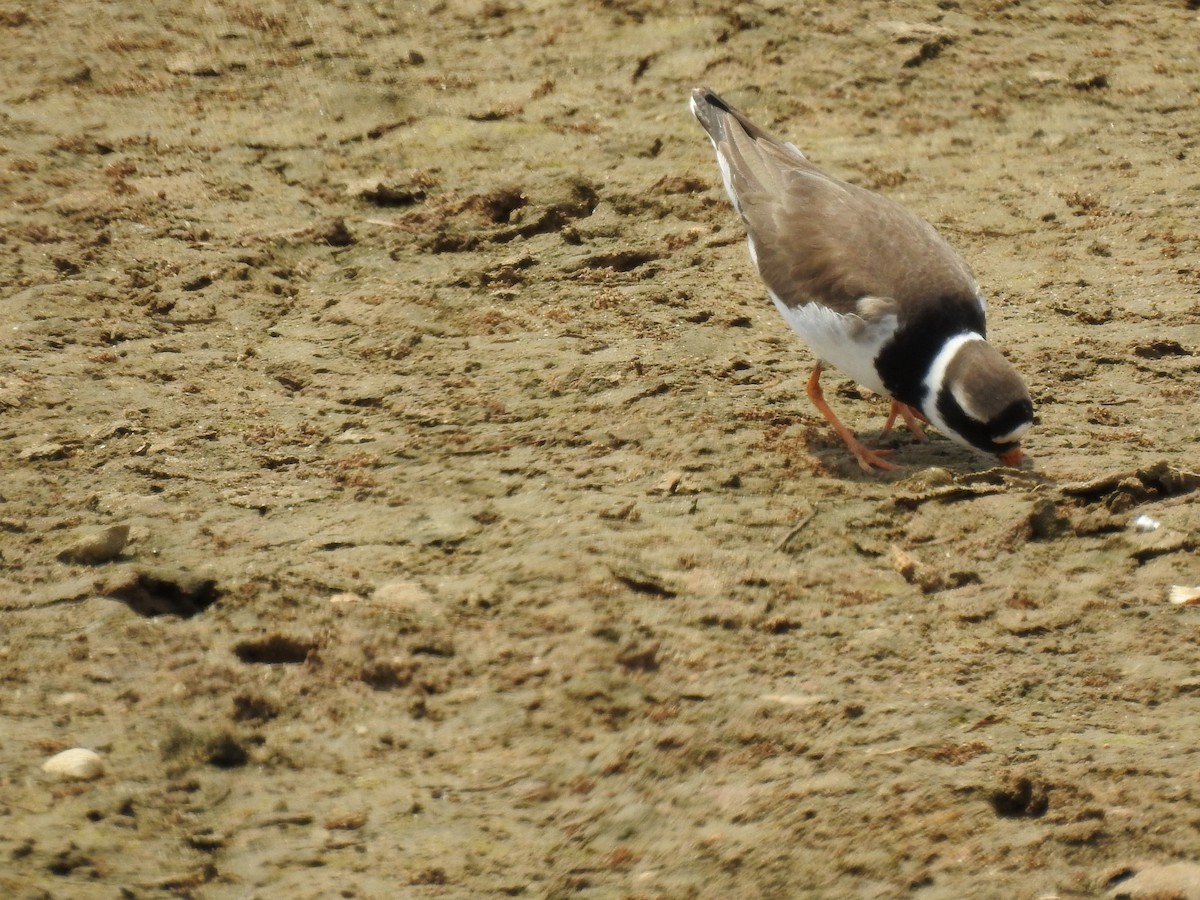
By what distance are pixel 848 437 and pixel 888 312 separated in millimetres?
584

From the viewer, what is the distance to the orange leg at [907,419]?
21.9 ft

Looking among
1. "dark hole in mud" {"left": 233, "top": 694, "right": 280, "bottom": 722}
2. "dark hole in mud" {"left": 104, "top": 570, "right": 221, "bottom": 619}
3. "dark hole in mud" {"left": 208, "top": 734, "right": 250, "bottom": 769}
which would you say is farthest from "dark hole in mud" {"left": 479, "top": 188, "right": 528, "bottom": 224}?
"dark hole in mud" {"left": 208, "top": 734, "right": 250, "bottom": 769}

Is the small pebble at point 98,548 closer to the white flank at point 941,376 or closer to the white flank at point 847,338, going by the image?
the white flank at point 847,338

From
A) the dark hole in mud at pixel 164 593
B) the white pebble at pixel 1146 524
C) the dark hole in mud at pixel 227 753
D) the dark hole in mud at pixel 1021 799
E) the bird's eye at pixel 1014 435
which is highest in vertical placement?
the dark hole in mud at pixel 164 593

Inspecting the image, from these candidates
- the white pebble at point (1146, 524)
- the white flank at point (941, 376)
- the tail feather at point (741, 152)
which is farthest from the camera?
the tail feather at point (741, 152)

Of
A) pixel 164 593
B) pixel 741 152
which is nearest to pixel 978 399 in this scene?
pixel 741 152

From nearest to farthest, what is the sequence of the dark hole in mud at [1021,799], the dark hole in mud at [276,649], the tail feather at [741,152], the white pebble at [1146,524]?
the dark hole in mud at [1021,799]
the dark hole in mud at [276,649]
the white pebble at [1146,524]
the tail feather at [741,152]

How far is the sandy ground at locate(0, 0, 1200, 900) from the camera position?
3.85 m

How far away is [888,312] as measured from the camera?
616 cm

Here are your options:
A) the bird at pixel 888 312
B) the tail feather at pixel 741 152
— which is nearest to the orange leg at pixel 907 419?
the bird at pixel 888 312

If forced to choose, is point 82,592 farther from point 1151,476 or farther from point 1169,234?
point 1169,234

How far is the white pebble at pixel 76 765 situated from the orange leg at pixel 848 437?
3372 mm

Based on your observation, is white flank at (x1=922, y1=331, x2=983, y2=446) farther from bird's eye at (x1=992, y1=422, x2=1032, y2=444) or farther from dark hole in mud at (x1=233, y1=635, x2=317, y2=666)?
dark hole in mud at (x1=233, y1=635, x2=317, y2=666)

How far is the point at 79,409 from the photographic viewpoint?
6.29 m
